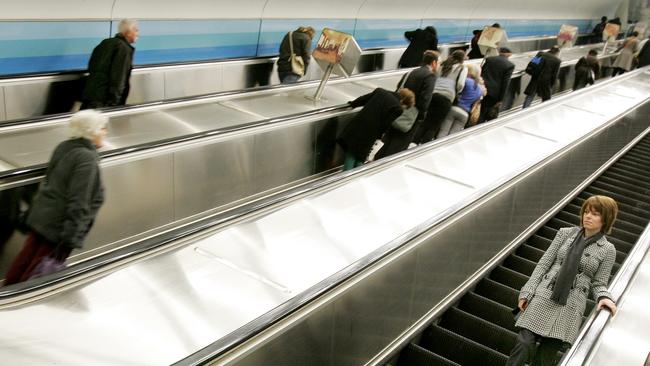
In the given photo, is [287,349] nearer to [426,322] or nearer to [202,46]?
[426,322]

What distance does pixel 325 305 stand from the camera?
337 centimetres

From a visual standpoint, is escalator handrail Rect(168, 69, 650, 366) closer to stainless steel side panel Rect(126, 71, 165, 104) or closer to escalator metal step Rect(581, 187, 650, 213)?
escalator metal step Rect(581, 187, 650, 213)

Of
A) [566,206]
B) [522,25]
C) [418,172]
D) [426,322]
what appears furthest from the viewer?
[522,25]

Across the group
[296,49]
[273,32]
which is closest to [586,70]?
[273,32]

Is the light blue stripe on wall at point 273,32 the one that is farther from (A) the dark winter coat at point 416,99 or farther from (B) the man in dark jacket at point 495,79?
(A) the dark winter coat at point 416,99

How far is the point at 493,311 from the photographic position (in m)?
5.32

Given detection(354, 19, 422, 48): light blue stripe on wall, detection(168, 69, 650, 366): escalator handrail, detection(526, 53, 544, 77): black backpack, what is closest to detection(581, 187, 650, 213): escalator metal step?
detection(526, 53, 544, 77): black backpack

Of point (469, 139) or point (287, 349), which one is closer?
point (287, 349)

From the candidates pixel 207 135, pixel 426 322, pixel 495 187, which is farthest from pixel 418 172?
pixel 207 135

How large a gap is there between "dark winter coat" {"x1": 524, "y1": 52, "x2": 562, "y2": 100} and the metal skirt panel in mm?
5346

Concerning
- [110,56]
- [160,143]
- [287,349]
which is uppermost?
[110,56]

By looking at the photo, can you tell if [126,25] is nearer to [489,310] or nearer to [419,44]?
[489,310]

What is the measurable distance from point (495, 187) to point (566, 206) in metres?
3.29

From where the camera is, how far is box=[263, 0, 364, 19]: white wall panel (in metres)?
13.3
